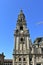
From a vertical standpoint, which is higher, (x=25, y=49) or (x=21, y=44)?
(x=21, y=44)

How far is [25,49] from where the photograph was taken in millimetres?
69375

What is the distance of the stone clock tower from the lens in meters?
68.4

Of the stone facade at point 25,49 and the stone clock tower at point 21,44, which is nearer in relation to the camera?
the stone facade at point 25,49

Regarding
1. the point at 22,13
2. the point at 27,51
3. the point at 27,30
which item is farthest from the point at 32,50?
the point at 22,13

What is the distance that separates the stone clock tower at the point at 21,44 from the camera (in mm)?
68438

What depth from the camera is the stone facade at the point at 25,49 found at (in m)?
68.2

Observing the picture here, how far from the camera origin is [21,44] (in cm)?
7006

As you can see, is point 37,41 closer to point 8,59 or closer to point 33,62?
point 33,62

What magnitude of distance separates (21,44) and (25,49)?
1.96m

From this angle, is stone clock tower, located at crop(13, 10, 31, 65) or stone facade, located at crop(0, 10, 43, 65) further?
stone clock tower, located at crop(13, 10, 31, 65)

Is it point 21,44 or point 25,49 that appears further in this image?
point 21,44

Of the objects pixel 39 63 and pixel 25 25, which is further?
Result: pixel 25 25

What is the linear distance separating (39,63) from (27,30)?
10.7m

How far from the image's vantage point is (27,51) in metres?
68.9
